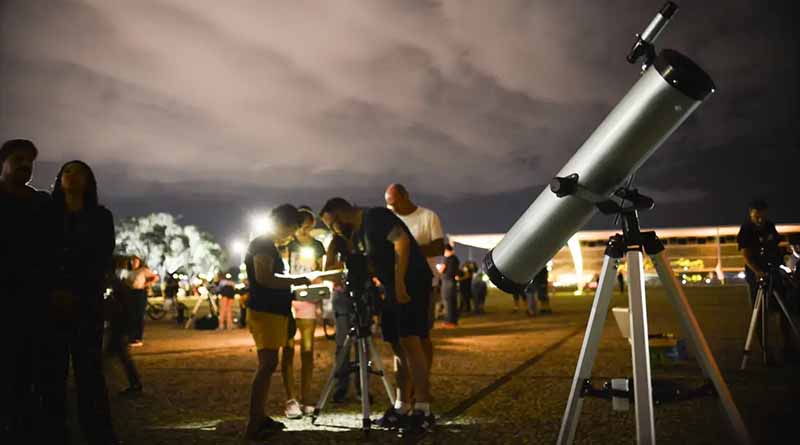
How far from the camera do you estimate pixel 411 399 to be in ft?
17.5

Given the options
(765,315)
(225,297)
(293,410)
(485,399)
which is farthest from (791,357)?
(225,297)

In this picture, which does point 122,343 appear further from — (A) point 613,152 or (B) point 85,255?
(A) point 613,152

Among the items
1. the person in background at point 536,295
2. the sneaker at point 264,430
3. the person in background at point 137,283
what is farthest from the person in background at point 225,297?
the sneaker at point 264,430

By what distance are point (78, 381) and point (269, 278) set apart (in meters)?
1.42

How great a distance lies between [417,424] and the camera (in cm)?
444

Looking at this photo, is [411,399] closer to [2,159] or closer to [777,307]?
[2,159]

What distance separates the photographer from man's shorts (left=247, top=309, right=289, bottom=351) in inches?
181

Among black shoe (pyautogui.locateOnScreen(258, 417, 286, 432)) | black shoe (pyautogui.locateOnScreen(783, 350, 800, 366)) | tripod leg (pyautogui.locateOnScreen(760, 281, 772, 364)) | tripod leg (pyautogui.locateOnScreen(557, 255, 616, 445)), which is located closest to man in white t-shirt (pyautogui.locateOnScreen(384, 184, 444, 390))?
black shoe (pyautogui.locateOnScreen(258, 417, 286, 432))

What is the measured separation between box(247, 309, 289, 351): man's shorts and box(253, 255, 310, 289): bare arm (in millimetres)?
267

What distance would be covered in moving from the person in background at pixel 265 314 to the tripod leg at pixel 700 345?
8.74 ft

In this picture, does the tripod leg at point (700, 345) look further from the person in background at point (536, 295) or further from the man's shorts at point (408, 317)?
the person in background at point (536, 295)

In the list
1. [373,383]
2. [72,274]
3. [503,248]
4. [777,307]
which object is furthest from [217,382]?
[777,307]

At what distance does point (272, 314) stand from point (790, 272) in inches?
229

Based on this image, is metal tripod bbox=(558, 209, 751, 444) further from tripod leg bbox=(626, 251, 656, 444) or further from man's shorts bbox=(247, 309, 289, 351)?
man's shorts bbox=(247, 309, 289, 351)
